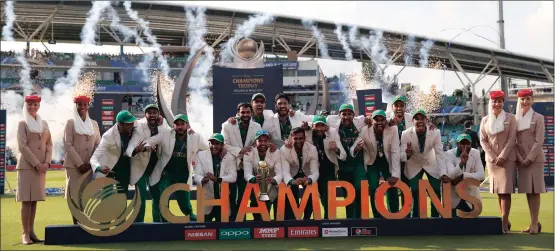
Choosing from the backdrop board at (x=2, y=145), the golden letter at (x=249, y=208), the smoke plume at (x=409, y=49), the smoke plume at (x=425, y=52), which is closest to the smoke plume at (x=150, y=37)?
the smoke plume at (x=409, y=49)

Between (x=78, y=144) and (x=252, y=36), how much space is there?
39104 mm

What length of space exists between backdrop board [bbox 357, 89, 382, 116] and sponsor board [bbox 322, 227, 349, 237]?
38.4 feet

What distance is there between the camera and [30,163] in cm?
673

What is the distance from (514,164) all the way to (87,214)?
5507mm

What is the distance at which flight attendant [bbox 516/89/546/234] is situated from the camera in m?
7.09

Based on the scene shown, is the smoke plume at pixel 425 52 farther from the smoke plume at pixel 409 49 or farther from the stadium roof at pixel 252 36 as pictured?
the smoke plume at pixel 409 49

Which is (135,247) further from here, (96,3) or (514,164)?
(96,3)

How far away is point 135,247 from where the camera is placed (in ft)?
20.4

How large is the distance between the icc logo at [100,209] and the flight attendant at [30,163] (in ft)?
1.75

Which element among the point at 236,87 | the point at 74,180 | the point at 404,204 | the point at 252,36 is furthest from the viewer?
the point at 252,36

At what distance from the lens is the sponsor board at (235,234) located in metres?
6.64

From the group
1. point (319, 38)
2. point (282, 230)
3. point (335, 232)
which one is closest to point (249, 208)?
point (282, 230)

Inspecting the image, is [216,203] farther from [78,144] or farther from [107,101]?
[107,101]

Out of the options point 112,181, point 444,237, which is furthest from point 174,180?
point 444,237
